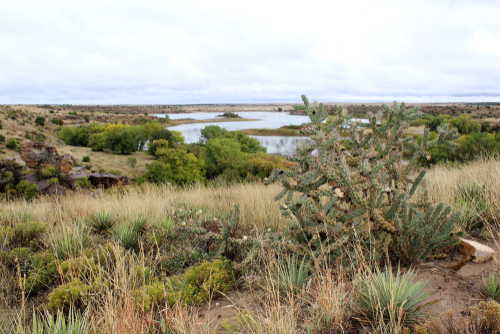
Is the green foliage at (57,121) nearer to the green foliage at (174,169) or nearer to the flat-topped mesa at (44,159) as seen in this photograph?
the green foliage at (174,169)

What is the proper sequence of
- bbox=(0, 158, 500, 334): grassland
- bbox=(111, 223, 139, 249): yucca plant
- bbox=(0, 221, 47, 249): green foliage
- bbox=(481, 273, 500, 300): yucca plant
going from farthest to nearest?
bbox=(0, 221, 47, 249): green foliage < bbox=(111, 223, 139, 249): yucca plant < bbox=(481, 273, 500, 300): yucca plant < bbox=(0, 158, 500, 334): grassland

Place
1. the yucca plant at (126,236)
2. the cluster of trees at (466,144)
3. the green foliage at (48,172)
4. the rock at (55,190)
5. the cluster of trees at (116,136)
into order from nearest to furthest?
the yucca plant at (126,236) < the rock at (55,190) < the cluster of trees at (466,144) < the green foliage at (48,172) < the cluster of trees at (116,136)

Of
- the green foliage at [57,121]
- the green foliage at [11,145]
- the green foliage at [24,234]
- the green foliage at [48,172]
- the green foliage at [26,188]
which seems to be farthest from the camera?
the green foliage at [57,121]

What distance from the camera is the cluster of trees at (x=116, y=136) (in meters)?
60.8

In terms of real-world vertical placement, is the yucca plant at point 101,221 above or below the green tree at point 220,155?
above

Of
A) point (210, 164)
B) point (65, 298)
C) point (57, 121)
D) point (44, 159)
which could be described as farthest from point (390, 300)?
point (57, 121)

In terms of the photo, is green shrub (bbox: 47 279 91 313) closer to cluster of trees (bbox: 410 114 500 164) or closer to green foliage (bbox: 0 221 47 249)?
green foliage (bbox: 0 221 47 249)

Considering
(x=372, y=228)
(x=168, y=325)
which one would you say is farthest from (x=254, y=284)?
(x=372, y=228)

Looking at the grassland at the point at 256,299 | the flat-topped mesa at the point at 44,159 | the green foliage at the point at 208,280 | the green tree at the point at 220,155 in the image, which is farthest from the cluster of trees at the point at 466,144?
the flat-topped mesa at the point at 44,159

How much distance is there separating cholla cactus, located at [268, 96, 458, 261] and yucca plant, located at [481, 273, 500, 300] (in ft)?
1.86

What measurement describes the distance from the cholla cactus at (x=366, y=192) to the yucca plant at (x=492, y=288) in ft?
1.86

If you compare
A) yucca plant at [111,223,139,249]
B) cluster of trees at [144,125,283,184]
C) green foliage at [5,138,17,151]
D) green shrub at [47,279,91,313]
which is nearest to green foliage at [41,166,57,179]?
cluster of trees at [144,125,283,184]

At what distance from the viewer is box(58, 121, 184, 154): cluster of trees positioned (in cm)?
6084

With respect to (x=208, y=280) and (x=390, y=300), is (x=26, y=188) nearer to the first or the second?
(x=208, y=280)
